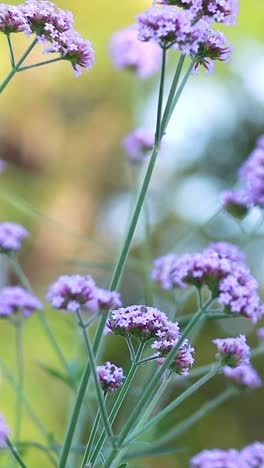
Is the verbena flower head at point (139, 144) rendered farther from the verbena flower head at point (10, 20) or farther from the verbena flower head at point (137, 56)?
the verbena flower head at point (10, 20)

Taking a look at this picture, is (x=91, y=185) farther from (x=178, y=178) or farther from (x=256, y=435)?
(x=256, y=435)

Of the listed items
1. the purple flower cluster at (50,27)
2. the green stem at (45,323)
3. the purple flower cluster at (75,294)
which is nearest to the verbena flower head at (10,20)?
the purple flower cluster at (50,27)

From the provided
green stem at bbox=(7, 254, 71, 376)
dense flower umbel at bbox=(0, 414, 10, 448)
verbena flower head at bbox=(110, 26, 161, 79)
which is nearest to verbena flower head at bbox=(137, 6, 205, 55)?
dense flower umbel at bbox=(0, 414, 10, 448)

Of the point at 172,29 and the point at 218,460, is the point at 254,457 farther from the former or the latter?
the point at 172,29

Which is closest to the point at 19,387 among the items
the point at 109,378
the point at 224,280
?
the point at 109,378

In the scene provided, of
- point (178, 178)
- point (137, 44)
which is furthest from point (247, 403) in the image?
point (137, 44)
